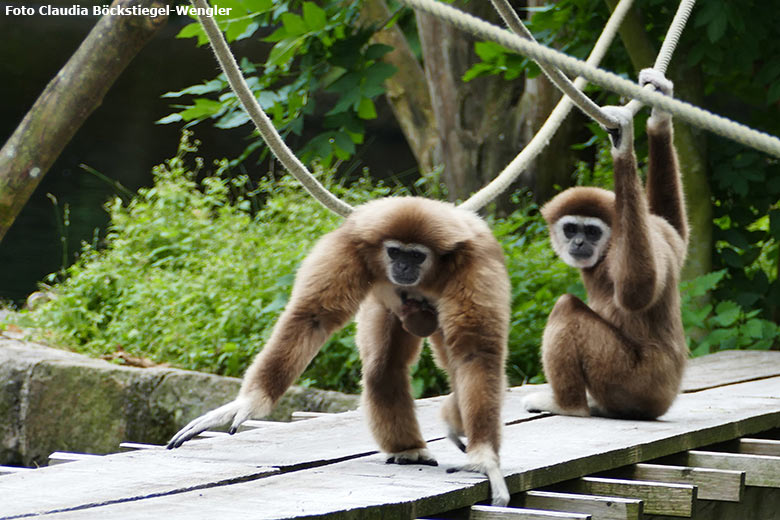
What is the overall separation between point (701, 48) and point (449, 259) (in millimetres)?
4283

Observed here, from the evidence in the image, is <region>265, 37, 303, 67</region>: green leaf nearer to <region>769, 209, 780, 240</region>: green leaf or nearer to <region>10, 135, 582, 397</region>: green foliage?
<region>10, 135, 582, 397</region>: green foliage

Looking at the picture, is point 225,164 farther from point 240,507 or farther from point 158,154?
point 158,154

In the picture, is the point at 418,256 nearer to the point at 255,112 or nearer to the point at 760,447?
the point at 255,112

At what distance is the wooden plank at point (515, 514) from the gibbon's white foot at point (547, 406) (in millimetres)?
1666

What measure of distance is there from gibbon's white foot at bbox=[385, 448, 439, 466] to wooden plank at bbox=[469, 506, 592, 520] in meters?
0.39

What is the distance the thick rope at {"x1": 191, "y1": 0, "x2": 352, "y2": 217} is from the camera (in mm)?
3650

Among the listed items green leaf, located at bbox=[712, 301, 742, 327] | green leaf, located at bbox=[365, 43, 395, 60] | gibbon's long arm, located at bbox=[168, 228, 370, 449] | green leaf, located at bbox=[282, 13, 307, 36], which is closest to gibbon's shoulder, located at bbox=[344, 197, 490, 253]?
gibbon's long arm, located at bbox=[168, 228, 370, 449]

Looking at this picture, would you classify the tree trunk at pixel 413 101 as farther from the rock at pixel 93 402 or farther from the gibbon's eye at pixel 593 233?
the gibbon's eye at pixel 593 233

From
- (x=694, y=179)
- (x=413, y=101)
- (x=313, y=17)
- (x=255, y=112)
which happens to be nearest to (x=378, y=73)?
(x=313, y=17)

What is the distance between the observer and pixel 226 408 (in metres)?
3.29

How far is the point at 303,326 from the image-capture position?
11.1 ft

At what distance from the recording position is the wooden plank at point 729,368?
19.9 ft

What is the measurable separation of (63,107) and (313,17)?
88.4 inches

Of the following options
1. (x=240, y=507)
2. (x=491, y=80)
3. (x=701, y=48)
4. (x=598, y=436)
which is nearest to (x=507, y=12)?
(x=598, y=436)
